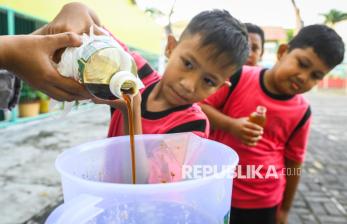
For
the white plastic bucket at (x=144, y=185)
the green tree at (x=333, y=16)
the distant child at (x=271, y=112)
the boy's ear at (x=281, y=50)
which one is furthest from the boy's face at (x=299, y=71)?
the green tree at (x=333, y=16)

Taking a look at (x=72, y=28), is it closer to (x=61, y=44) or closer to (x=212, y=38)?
(x=61, y=44)

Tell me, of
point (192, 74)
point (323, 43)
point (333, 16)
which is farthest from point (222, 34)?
point (333, 16)

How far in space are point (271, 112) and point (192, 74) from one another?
569mm

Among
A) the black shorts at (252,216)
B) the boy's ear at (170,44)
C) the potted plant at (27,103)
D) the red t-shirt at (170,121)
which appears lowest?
the potted plant at (27,103)

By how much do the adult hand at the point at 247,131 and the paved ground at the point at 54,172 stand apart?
4.49ft

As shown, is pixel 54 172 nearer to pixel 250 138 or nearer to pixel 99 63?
pixel 250 138

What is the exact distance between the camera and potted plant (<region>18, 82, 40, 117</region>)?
5.22 meters

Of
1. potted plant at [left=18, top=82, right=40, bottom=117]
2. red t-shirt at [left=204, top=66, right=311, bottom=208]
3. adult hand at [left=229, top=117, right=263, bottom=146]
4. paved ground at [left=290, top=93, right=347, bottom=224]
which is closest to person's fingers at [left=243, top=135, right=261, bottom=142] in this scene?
adult hand at [left=229, top=117, right=263, bottom=146]

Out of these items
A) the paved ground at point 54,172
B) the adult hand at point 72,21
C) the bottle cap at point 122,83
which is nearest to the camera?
the bottle cap at point 122,83

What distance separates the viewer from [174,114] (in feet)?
3.77

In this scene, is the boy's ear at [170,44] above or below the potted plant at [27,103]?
above

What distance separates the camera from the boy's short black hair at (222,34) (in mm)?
1165

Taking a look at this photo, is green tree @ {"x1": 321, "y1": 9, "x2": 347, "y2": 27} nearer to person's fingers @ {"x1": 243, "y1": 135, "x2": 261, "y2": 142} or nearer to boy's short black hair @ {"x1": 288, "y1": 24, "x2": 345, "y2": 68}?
→ boy's short black hair @ {"x1": 288, "y1": 24, "x2": 345, "y2": 68}

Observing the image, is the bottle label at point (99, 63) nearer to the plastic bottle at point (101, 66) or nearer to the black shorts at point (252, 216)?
the plastic bottle at point (101, 66)
